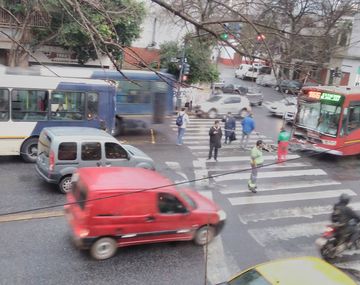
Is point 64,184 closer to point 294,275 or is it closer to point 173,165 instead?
point 173,165

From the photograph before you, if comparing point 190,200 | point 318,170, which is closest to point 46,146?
point 190,200

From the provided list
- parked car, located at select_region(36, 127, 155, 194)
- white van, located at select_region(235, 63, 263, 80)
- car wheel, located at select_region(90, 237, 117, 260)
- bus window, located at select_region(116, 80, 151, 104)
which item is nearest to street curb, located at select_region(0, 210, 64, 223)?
parked car, located at select_region(36, 127, 155, 194)

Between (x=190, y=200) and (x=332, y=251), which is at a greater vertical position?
(x=190, y=200)

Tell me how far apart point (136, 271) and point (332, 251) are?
4.37m

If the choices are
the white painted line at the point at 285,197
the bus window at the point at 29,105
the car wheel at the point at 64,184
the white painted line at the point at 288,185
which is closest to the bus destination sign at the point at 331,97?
the white painted line at the point at 288,185

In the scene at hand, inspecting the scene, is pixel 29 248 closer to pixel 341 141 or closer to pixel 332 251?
pixel 332 251

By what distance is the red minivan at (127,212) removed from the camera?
9.15 m

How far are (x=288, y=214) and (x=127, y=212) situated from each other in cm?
537

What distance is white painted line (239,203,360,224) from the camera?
12297mm

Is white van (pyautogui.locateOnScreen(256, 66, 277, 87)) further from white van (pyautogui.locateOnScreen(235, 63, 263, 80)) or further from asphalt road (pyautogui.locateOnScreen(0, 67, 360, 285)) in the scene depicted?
asphalt road (pyautogui.locateOnScreen(0, 67, 360, 285))

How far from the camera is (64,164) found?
12734mm

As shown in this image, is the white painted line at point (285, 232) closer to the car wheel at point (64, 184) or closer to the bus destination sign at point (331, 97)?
the car wheel at point (64, 184)

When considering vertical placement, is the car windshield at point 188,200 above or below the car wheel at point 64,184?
above

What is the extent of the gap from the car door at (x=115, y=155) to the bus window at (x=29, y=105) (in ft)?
13.4
